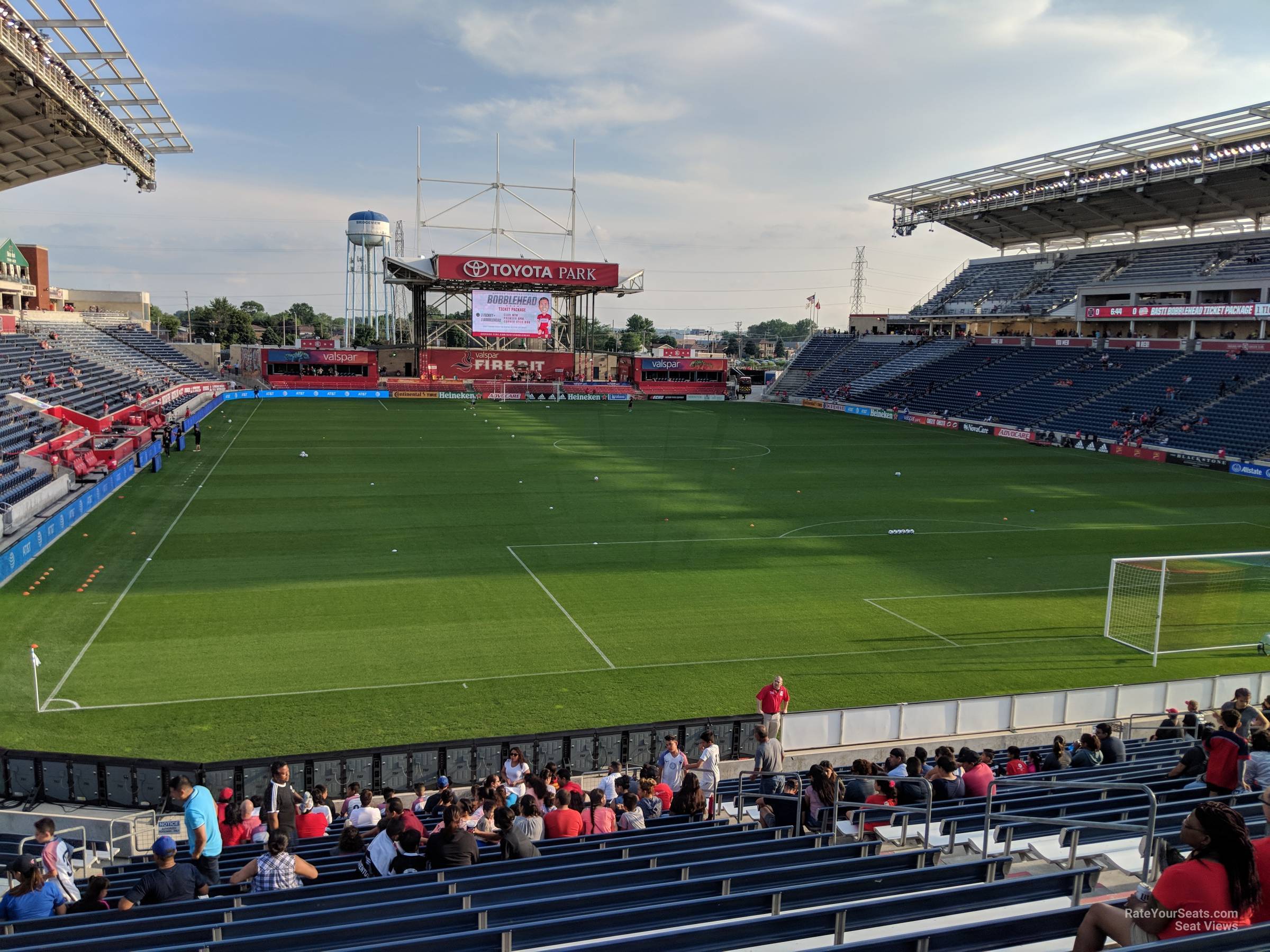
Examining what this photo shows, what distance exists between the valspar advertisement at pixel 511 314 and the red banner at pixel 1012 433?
130ft

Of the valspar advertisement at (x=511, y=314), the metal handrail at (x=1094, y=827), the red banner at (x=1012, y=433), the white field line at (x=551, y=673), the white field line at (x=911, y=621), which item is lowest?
the white field line at (x=551, y=673)

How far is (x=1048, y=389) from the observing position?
61.0 meters

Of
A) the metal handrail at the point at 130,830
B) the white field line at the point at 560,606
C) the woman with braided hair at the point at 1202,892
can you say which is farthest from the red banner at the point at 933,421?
the woman with braided hair at the point at 1202,892

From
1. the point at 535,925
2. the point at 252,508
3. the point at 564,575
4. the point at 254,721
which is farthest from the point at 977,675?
the point at 252,508

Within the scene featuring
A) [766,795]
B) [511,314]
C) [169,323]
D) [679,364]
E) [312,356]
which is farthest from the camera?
[169,323]

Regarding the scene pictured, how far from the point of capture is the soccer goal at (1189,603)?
63.7 feet

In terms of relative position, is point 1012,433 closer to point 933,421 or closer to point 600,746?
point 933,421

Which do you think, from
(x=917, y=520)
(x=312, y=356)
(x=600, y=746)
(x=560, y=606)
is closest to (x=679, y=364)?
(x=312, y=356)

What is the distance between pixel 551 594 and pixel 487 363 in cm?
6590

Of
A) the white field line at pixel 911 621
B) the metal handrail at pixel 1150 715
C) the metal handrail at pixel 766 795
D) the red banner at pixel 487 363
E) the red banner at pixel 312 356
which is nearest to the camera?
the metal handrail at pixel 766 795

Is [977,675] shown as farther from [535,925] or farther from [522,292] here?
[522,292]

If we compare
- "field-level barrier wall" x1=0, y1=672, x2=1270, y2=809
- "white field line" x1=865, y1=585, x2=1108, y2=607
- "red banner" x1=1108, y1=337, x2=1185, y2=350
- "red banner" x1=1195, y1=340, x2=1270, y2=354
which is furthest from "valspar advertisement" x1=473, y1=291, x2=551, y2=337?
"field-level barrier wall" x1=0, y1=672, x2=1270, y2=809

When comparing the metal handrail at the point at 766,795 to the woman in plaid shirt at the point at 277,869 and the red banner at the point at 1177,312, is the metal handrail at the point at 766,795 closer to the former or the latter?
the woman in plaid shirt at the point at 277,869

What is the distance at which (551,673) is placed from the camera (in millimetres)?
17000
